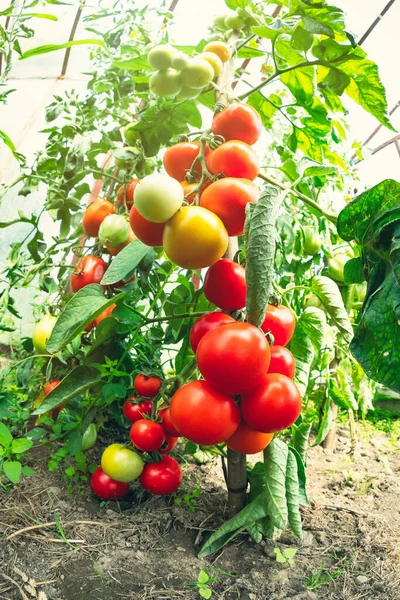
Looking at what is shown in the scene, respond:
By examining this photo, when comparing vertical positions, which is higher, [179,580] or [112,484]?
[179,580]

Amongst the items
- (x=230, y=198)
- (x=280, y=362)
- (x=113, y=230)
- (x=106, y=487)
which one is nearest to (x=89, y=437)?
(x=106, y=487)

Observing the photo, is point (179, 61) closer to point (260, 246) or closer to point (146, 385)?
point (260, 246)

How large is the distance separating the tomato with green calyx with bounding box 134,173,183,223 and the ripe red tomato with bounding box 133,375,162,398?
21.1 inches

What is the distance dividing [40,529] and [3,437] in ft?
0.64

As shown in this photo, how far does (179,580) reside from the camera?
0.79 meters

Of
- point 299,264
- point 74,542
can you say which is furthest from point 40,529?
point 299,264

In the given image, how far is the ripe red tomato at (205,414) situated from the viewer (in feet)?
1.98

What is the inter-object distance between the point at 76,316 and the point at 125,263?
133 millimetres

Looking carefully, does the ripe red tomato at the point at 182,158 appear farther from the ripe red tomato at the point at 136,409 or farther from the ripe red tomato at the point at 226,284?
the ripe red tomato at the point at 136,409

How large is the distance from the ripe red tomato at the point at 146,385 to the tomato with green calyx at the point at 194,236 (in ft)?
1.59

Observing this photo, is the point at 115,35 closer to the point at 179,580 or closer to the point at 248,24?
the point at 248,24

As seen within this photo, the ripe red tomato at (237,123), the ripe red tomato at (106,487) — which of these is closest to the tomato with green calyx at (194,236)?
the ripe red tomato at (237,123)

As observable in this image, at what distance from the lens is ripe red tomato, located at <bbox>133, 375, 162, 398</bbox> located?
1023mm

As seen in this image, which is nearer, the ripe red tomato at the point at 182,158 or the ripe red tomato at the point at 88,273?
the ripe red tomato at the point at 182,158
